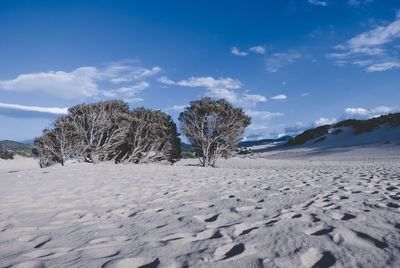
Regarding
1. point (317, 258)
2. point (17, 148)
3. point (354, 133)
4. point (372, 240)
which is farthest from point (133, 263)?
point (17, 148)

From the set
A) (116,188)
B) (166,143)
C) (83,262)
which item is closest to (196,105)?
(166,143)

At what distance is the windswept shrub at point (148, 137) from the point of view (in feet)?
46.5

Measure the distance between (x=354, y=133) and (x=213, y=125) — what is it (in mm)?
29513

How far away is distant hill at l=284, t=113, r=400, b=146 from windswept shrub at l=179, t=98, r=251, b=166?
22.3 m

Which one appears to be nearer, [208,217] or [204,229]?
[204,229]

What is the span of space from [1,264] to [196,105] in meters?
12.6

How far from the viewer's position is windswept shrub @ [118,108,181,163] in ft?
46.5

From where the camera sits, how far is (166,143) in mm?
15547

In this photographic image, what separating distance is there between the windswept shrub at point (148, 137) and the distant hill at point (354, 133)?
25599 millimetres

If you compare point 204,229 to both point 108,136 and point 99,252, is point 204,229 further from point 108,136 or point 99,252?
point 108,136

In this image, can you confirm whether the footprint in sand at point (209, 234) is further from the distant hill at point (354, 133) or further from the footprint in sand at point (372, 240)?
the distant hill at point (354, 133)

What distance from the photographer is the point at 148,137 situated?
47.9 ft

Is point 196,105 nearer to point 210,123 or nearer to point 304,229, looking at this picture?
point 210,123

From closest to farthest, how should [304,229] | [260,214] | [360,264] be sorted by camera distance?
[360,264] < [304,229] < [260,214]
